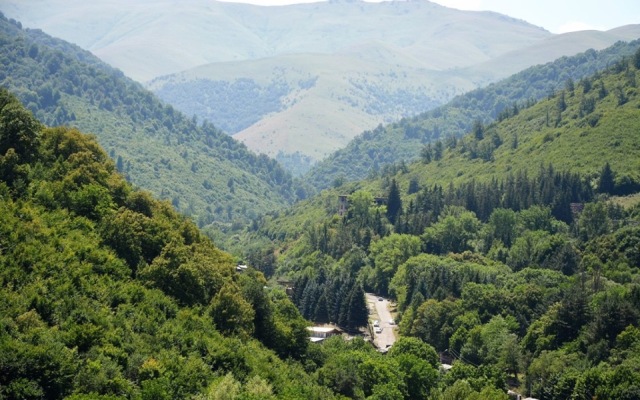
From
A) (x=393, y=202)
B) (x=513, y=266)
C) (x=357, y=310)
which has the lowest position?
(x=357, y=310)

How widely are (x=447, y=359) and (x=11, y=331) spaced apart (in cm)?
6408

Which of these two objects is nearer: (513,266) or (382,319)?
(382,319)

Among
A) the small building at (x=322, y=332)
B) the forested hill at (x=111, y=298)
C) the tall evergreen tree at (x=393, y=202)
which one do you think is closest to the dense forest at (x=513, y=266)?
the tall evergreen tree at (x=393, y=202)

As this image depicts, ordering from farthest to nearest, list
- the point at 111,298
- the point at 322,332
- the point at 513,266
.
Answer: the point at 513,266
the point at 322,332
the point at 111,298

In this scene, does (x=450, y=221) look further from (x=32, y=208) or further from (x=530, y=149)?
(x=32, y=208)

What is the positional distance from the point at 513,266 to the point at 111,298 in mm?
83996

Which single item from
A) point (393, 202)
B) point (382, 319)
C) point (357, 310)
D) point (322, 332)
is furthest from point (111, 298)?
point (393, 202)

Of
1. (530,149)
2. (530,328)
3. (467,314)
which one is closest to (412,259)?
(467,314)

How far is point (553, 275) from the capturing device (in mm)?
123312

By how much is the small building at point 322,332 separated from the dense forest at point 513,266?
409 cm

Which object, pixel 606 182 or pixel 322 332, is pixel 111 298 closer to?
pixel 322 332

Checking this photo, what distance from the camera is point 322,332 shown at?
378 feet

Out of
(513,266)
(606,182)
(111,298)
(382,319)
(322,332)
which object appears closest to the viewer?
(111,298)

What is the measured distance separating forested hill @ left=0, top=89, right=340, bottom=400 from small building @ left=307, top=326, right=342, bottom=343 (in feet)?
85.9
